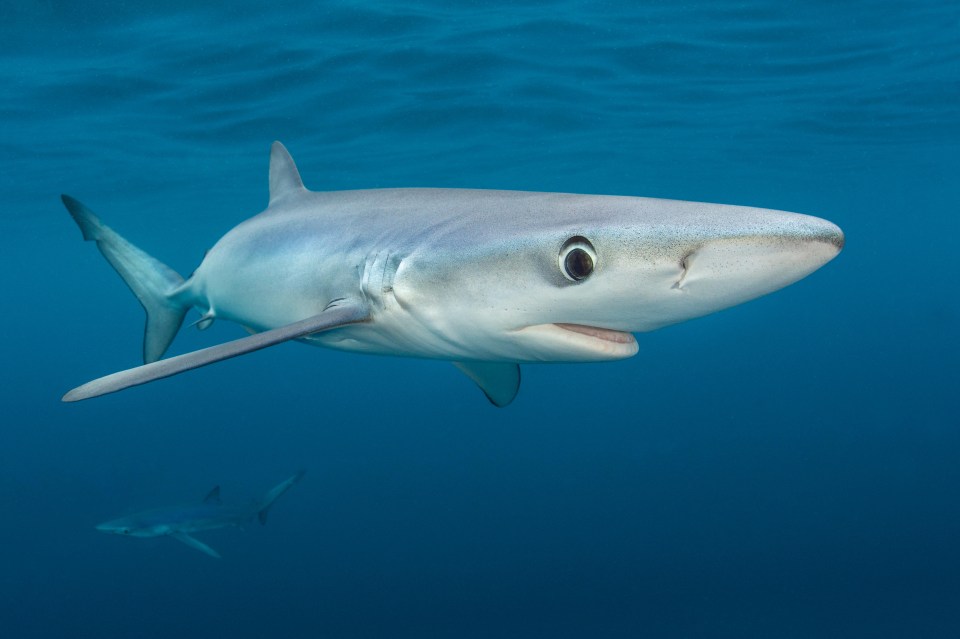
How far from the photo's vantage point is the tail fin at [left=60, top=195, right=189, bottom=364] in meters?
5.17

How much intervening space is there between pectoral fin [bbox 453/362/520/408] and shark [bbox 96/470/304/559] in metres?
5.05

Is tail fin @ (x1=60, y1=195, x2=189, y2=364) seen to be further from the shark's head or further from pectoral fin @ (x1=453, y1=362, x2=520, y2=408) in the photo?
the shark's head

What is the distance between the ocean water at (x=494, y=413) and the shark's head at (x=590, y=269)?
786 centimetres

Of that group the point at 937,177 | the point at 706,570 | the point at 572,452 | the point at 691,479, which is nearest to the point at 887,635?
the point at 706,570

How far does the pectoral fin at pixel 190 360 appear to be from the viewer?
2.36 metres

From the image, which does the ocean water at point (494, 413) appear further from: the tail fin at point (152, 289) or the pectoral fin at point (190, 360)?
the pectoral fin at point (190, 360)

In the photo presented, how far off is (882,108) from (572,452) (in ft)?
→ 41.1

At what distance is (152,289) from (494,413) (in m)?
17.1

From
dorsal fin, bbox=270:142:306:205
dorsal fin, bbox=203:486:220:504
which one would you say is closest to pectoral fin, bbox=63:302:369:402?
dorsal fin, bbox=270:142:306:205

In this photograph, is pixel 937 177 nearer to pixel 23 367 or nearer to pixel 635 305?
pixel 635 305

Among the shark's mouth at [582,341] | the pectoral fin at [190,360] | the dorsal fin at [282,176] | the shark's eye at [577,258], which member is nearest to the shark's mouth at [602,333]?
the shark's mouth at [582,341]

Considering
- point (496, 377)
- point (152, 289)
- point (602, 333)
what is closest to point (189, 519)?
point (152, 289)

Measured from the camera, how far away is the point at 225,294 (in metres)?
4.54

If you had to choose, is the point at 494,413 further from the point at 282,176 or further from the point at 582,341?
the point at 582,341
